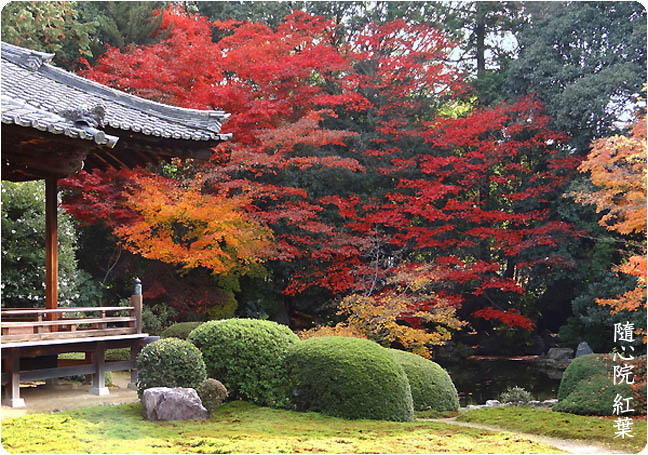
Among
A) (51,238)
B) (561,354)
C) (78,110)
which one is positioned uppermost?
(78,110)

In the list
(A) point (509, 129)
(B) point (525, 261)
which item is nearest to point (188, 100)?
(A) point (509, 129)

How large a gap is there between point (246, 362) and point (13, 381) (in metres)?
2.69

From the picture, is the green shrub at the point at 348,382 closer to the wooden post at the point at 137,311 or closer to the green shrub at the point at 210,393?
the green shrub at the point at 210,393

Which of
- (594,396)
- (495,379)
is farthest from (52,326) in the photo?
(495,379)

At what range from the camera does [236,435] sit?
6699mm

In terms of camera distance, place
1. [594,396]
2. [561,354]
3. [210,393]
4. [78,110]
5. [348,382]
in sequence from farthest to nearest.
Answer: [561,354], [594,396], [348,382], [210,393], [78,110]

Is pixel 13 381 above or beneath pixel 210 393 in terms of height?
above

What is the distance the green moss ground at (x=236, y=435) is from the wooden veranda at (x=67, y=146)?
1050 millimetres

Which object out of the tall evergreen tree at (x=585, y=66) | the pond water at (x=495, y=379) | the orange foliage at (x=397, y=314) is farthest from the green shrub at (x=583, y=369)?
the tall evergreen tree at (x=585, y=66)

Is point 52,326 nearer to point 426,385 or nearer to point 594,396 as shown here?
point 426,385

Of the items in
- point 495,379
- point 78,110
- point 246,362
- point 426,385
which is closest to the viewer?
point 78,110

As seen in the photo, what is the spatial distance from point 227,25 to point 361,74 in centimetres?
383

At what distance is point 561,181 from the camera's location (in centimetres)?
1619

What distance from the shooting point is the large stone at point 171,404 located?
7207mm
